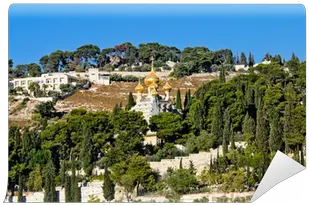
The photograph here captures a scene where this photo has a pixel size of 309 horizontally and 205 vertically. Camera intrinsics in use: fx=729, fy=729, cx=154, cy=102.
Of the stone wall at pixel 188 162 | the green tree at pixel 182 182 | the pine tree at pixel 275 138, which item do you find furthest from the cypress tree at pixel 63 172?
the pine tree at pixel 275 138

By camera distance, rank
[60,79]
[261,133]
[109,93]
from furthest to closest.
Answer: [109,93] → [60,79] → [261,133]

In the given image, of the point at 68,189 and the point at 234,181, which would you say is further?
the point at 234,181

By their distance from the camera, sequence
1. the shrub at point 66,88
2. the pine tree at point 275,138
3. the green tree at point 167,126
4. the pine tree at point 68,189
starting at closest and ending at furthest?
1. the pine tree at point 68,189
2. the pine tree at point 275,138
3. the green tree at point 167,126
4. the shrub at point 66,88

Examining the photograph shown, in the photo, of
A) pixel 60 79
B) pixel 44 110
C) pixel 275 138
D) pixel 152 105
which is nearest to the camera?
pixel 275 138

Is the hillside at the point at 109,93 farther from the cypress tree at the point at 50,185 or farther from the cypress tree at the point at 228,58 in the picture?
the cypress tree at the point at 50,185

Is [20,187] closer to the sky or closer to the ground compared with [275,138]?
closer to the ground

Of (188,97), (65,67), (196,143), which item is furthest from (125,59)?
(196,143)

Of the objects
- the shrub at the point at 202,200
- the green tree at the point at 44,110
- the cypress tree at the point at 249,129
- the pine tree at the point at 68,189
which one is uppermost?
the green tree at the point at 44,110

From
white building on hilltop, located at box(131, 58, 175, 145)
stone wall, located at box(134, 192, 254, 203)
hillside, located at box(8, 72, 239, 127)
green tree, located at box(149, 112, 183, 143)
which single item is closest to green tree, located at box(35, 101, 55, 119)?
hillside, located at box(8, 72, 239, 127)

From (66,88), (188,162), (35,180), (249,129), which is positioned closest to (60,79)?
(66,88)

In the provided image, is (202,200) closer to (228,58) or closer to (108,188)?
(108,188)

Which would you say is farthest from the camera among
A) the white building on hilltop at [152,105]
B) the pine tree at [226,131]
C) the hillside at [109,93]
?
the hillside at [109,93]

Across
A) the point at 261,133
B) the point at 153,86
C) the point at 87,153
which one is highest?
the point at 153,86

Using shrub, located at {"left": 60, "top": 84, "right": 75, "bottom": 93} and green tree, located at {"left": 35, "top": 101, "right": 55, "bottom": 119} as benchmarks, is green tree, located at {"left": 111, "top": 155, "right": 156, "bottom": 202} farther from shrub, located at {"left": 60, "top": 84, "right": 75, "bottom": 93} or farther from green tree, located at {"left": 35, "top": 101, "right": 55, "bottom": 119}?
shrub, located at {"left": 60, "top": 84, "right": 75, "bottom": 93}
